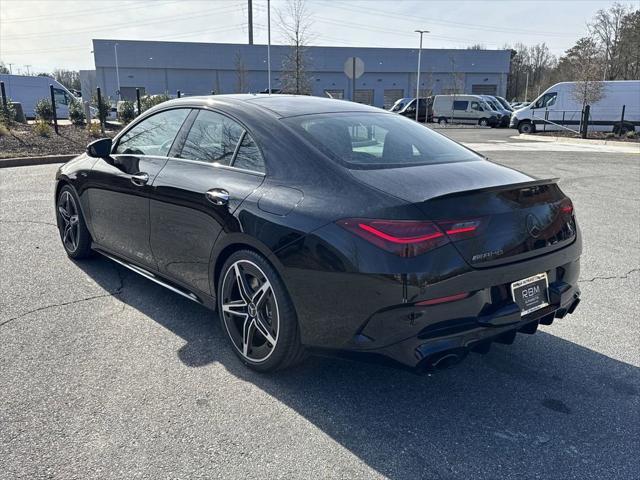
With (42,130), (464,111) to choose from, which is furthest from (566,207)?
(464,111)

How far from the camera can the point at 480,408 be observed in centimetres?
290

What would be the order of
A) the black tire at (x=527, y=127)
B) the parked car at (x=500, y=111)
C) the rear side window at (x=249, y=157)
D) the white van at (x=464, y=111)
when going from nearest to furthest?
1. the rear side window at (x=249, y=157)
2. the black tire at (x=527, y=127)
3. the parked car at (x=500, y=111)
4. the white van at (x=464, y=111)

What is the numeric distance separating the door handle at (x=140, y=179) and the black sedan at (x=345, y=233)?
0.01 metres

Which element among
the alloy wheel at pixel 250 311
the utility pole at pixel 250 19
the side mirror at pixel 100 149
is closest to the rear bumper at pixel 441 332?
the alloy wheel at pixel 250 311

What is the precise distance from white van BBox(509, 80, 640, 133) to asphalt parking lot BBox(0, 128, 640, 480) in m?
24.5

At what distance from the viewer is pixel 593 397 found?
3.01 m

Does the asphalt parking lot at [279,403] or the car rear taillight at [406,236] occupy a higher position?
the car rear taillight at [406,236]

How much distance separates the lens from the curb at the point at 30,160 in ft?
39.9

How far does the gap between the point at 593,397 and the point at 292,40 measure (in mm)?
24699

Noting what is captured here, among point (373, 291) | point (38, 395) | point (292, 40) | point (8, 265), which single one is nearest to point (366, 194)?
point (373, 291)

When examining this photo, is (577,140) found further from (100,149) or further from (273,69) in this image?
(273,69)

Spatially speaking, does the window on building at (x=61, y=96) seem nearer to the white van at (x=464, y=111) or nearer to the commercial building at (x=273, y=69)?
the white van at (x=464, y=111)

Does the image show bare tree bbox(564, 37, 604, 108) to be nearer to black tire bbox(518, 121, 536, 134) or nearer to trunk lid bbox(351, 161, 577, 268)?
black tire bbox(518, 121, 536, 134)

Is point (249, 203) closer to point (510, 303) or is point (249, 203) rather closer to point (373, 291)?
point (373, 291)
